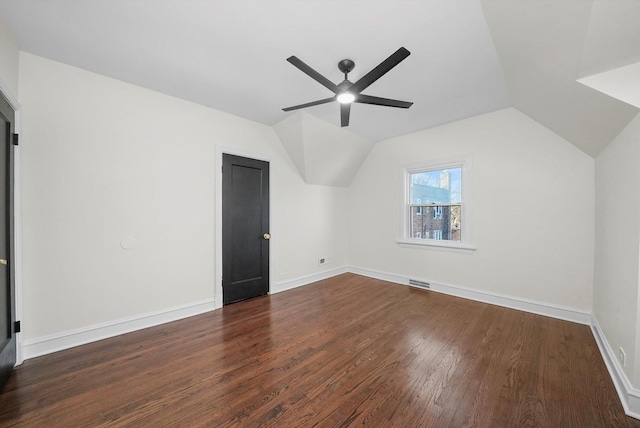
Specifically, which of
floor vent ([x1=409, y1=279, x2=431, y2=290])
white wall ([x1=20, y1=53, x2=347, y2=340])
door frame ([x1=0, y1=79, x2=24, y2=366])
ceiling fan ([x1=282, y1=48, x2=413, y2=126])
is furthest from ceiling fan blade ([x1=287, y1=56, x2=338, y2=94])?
floor vent ([x1=409, y1=279, x2=431, y2=290])

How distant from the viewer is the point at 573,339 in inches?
93.4

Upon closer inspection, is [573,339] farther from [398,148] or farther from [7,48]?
[7,48]

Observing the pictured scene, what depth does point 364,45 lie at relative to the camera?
1.98 m

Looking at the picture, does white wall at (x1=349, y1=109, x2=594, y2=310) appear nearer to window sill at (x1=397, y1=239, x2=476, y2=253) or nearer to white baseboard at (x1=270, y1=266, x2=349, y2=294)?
window sill at (x1=397, y1=239, x2=476, y2=253)

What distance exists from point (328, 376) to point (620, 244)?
2.58 metres

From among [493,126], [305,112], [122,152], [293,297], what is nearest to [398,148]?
[493,126]

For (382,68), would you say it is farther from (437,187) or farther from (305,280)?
(305,280)

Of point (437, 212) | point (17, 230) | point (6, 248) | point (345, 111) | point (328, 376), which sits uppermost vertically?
point (345, 111)

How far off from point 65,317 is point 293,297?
8.17ft

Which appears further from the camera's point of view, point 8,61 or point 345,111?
point 345,111

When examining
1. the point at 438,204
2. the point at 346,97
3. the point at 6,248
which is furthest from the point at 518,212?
the point at 6,248

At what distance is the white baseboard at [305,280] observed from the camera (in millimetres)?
3934

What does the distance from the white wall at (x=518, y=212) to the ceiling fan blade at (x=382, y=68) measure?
240cm

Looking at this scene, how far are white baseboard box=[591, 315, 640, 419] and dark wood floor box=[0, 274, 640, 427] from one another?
0.05m
